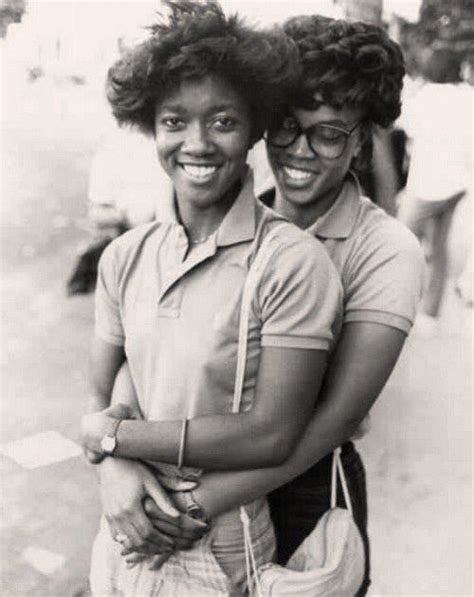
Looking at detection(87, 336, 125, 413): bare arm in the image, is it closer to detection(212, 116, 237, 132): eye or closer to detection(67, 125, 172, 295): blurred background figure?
detection(212, 116, 237, 132): eye

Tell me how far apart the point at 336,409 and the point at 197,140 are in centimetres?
42

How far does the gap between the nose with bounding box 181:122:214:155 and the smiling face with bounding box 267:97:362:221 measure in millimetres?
191

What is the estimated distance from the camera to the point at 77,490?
2023mm

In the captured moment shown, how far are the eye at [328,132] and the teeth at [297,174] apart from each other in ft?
0.19

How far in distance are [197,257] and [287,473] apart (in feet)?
1.06

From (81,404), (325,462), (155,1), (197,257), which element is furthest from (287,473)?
(81,404)

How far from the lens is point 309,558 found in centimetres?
113

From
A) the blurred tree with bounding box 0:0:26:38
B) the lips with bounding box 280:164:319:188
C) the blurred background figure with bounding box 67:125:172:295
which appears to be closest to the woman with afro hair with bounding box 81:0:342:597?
the lips with bounding box 280:164:319:188

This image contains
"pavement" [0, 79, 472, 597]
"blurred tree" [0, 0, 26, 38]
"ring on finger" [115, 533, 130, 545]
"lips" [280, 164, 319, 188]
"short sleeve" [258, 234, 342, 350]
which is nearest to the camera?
"short sleeve" [258, 234, 342, 350]

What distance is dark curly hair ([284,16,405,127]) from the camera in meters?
1.16

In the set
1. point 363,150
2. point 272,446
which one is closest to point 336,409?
point 272,446

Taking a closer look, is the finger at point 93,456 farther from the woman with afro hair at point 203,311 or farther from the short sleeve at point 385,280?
the short sleeve at point 385,280

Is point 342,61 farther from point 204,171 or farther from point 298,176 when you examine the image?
point 204,171

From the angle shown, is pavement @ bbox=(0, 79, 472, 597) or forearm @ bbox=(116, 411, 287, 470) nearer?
forearm @ bbox=(116, 411, 287, 470)
